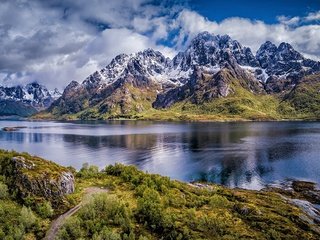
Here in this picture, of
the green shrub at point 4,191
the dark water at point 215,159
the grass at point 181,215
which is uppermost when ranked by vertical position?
the green shrub at point 4,191

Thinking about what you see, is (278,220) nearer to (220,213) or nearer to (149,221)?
(220,213)

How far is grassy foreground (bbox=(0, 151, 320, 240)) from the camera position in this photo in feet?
146

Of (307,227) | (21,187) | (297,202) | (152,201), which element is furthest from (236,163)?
(21,187)

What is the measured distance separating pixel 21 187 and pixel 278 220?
43461 millimetres

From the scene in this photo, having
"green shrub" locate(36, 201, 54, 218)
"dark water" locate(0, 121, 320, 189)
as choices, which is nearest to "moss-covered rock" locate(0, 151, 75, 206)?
"green shrub" locate(36, 201, 54, 218)

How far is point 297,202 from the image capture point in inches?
3022

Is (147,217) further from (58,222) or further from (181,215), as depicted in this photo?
(58,222)

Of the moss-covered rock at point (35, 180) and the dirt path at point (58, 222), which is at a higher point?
the moss-covered rock at point (35, 180)

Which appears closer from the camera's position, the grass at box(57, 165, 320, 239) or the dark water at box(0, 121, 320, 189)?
the grass at box(57, 165, 320, 239)

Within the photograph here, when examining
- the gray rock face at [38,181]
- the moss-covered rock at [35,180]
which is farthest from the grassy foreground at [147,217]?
the gray rock face at [38,181]

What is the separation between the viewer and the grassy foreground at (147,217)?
44.5 m

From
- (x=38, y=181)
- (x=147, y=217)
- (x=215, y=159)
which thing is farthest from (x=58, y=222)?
(x=215, y=159)

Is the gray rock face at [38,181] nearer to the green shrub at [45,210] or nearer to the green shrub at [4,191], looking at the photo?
the green shrub at [4,191]

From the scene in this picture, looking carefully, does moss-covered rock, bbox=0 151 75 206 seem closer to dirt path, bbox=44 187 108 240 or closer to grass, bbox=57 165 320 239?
dirt path, bbox=44 187 108 240
